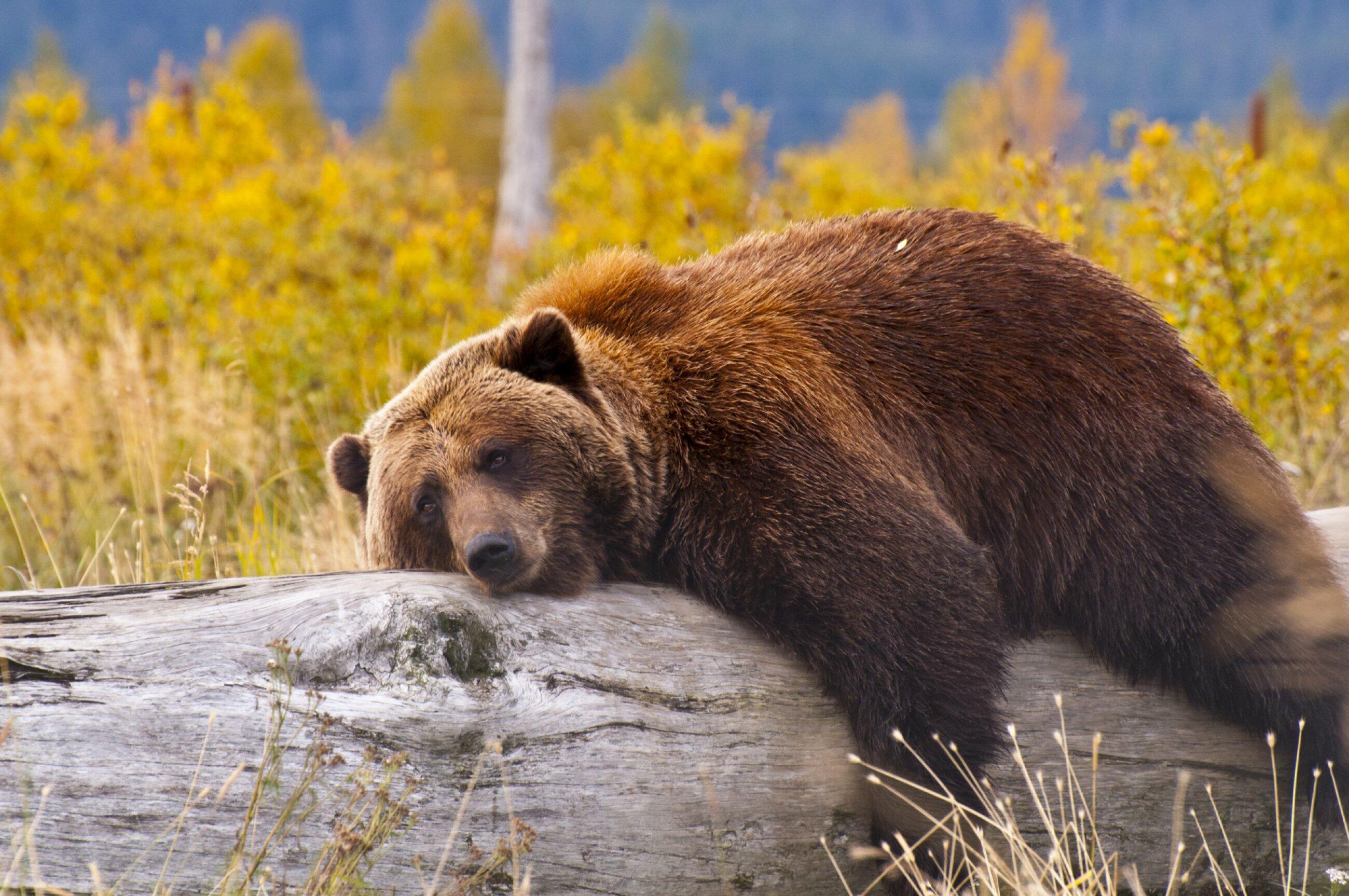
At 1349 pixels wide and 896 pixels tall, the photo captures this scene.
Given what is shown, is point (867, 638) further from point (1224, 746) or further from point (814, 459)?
point (1224, 746)

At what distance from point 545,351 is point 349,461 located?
73cm

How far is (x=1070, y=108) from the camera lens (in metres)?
40.5

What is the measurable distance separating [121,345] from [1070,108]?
3898 cm

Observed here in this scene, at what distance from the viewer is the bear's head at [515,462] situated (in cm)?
326

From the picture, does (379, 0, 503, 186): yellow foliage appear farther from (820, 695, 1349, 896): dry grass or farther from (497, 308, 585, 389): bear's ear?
(820, 695, 1349, 896): dry grass

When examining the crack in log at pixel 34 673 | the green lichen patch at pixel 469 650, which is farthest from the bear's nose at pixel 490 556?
the crack in log at pixel 34 673

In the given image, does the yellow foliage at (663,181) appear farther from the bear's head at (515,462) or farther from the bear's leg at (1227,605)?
the bear's leg at (1227,605)

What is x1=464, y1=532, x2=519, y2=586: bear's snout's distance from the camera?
3008mm

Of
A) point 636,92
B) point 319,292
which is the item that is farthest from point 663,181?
point 636,92

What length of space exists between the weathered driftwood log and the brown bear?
0.58 ft

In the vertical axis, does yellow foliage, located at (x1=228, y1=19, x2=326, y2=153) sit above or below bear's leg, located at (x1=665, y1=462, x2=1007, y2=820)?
above

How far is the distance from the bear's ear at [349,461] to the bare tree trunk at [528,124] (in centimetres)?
1369

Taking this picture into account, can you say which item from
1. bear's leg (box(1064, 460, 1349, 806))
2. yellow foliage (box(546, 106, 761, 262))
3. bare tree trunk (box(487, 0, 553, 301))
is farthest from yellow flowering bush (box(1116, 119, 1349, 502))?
bare tree trunk (box(487, 0, 553, 301))

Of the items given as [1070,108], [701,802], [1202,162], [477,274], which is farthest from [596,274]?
[1070,108]
